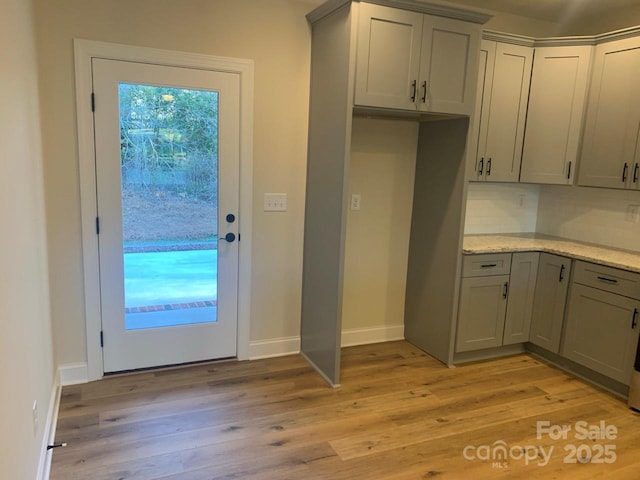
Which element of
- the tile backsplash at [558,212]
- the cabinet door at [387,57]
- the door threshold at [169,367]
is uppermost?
the cabinet door at [387,57]

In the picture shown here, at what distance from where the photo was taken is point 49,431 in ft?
7.94

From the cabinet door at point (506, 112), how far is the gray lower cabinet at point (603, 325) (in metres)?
0.94

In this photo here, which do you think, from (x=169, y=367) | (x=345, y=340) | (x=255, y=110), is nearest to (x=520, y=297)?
(x=345, y=340)

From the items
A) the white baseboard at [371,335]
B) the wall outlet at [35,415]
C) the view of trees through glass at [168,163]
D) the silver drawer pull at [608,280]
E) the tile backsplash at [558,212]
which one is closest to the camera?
the wall outlet at [35,415]

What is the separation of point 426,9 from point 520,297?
88.5 inches

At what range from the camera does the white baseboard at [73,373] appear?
9.93 ft

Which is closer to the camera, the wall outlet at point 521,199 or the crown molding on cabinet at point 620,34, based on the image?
the crown molding on cabinet at point 620,34

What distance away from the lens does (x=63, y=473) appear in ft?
7.24

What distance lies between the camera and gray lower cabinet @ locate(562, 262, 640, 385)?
3039 mm

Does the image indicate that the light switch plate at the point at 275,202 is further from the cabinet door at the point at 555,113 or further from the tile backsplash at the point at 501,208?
the cabinet door at the point at 555,113

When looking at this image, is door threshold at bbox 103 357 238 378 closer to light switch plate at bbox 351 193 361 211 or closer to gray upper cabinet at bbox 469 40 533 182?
light switch plate at bbox 351 193 361 211

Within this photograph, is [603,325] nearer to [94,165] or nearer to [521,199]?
[521,199]

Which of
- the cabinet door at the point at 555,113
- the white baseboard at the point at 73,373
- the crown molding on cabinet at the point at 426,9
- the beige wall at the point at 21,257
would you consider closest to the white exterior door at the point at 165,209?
the white baseboard at the point at 73,373

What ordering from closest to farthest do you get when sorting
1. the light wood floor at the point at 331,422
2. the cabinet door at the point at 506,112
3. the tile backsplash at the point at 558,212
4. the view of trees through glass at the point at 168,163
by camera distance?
the light wood floor at the point at 331,422 → the view of trees through glass at the point at 168,163 → the cabinet door at the point at 506,112 → the tile backsplash at the point at 558,212
